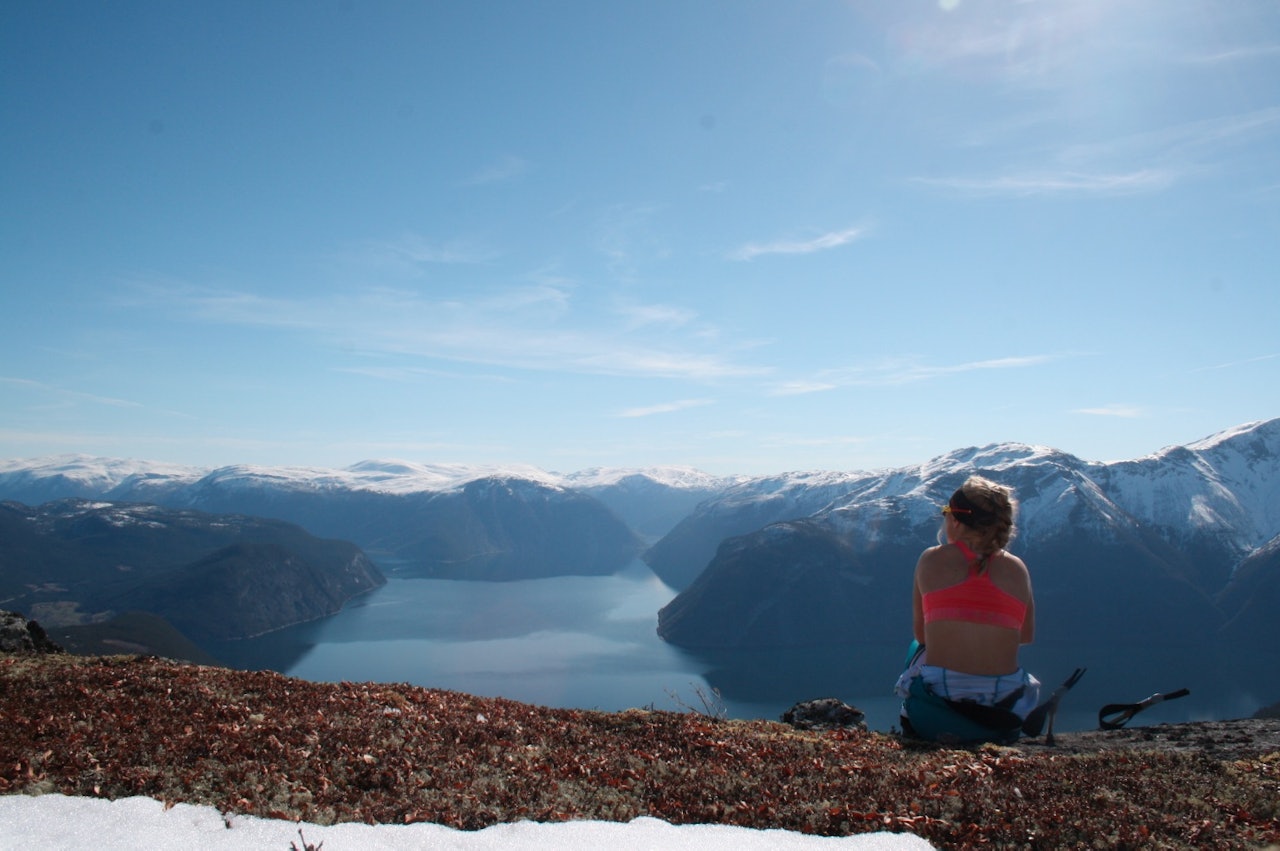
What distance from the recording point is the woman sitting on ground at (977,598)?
27.2 ft

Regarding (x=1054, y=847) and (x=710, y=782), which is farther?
(x=710, y=782)

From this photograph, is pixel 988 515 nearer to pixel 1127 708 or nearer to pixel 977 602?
pixel 977 602

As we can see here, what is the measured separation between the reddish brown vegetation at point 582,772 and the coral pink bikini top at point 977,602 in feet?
5.19

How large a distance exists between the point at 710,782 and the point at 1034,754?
4.34 meters

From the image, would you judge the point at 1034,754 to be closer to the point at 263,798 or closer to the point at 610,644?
the point at 263,798

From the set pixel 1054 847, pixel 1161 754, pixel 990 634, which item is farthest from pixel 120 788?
pixel 1161 754

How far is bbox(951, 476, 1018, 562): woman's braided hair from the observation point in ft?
26.9

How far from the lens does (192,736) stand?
821cm

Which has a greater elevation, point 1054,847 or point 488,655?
point 1054,847

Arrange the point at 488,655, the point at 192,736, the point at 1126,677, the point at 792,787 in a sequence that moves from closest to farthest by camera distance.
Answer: the point at 792,787, the point at 192,736, the point at 488,655, the point at 1126,677

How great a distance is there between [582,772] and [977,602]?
5.00m

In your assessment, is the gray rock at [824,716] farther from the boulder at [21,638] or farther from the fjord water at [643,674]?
the fjord water at [643,674]

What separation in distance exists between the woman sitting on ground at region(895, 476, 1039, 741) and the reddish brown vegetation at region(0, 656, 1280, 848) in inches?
37.3

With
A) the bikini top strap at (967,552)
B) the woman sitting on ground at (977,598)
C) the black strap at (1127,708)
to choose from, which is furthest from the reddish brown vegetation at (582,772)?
the bikini top strap at (967,552)
